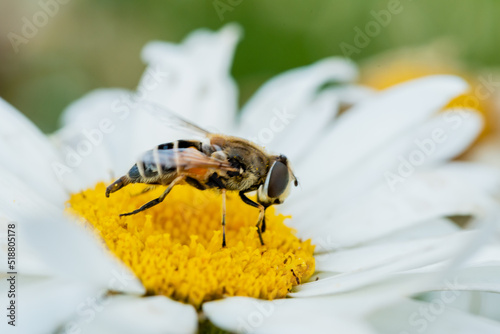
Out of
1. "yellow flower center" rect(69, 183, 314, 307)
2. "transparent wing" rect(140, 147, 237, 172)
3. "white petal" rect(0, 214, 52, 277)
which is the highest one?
"transparent wing" rect(140, 147, 237, 172)

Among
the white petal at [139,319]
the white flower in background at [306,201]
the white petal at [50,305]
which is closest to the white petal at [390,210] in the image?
the white flower in background at [306,201]

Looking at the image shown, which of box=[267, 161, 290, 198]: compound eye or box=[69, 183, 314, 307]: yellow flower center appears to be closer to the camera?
box=[69, 183, 314, 307]: yellow flower center

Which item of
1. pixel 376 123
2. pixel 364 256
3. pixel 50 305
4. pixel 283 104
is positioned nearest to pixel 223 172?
pixel 364 256

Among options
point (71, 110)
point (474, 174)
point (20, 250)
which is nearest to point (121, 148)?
point (71, 110)

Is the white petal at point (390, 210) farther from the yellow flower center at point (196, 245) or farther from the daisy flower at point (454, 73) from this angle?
the daisy flower at point (454, 73)

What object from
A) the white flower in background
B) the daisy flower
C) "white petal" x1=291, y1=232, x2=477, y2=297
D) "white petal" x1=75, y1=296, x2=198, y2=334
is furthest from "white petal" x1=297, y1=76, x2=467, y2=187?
"white petal" x1=75, y1=296, x2=198, y2=334

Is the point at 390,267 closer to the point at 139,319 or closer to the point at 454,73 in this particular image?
the point at 139,319

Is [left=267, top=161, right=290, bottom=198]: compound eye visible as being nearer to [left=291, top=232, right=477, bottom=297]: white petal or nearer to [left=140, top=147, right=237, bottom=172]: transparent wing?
[left=140, top=147, right=237, bottom=172]: transparent wing

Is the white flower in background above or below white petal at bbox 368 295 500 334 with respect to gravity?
above
